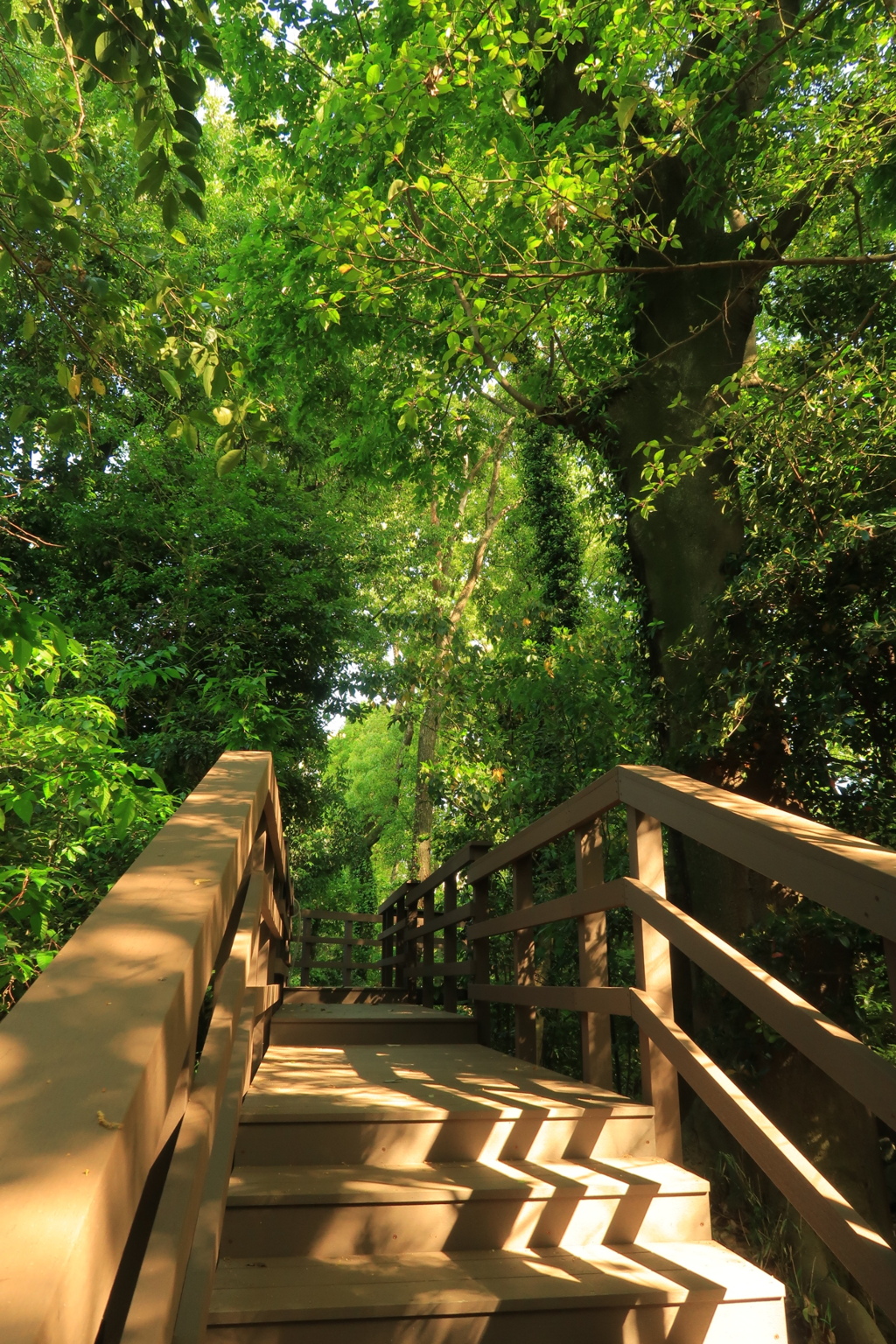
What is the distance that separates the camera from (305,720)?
473 inches

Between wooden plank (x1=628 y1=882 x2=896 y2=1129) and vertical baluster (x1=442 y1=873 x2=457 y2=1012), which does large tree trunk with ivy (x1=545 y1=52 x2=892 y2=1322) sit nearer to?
vertical baluster (x1=442 y1=873 x2=457 y2=1012)

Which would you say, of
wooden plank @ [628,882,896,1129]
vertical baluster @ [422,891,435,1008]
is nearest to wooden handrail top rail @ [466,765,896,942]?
wooden plank @ [628,882,896,1129]

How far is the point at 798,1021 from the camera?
1.89 m

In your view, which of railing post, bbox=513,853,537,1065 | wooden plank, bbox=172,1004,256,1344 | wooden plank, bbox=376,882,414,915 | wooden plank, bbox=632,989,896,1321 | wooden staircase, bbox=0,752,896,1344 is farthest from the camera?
wooden plank, bbox=376,882,414,915

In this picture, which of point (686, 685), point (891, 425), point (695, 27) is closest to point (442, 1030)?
point (686, 685)

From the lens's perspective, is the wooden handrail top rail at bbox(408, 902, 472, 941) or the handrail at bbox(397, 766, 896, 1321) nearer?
the handrail at bbox(397, 766, 896, 1321)

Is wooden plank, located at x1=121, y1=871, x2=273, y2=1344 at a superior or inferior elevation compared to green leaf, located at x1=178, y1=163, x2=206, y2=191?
inferior

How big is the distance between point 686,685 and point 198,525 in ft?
26.5

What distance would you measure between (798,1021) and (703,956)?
0.46m

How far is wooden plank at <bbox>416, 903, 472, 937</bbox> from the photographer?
5.24 metres

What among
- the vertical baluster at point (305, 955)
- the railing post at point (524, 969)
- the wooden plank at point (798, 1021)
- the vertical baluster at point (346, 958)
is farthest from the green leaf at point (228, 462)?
the vertical baluster at point (305, 955)

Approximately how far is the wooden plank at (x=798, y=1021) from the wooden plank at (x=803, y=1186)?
0.21 meters

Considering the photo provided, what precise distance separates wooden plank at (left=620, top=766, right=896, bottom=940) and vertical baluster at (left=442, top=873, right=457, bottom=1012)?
3.18 m

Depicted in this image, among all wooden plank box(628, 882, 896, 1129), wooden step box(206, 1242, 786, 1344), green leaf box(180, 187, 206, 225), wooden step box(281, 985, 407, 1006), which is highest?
green leaf box(180, 187, 206, 225)
